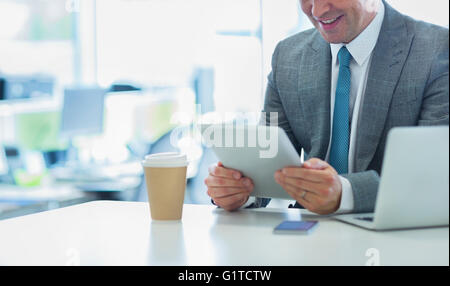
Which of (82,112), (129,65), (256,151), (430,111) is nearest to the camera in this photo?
(256,151)

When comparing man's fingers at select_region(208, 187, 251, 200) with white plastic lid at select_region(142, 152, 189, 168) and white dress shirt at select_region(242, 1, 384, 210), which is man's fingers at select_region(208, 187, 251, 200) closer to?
white plastic lid at select_region(142, 152, 189, 168)

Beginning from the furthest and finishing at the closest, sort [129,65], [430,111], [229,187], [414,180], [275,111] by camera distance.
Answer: [129,65] → [275,111] → [430,111] → [229,187] → [414,180]

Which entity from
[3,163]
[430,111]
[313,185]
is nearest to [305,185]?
[313,185]

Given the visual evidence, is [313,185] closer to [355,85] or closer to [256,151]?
[256,151]

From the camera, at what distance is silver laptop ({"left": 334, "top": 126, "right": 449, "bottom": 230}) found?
0.99 metres

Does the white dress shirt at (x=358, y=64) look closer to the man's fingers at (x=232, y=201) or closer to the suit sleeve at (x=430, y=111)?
the suit sleeve at (x=430, y=111)

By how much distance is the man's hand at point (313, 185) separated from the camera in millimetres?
1224

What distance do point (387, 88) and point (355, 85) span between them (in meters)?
0.14

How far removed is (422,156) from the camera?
3.28ft

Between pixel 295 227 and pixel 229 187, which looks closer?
pixel 295 227

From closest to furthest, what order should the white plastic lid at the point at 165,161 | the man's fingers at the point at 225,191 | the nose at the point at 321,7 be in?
1. the white plastic lid at the point at 165,161
2. the man's fingers at the point at 225,191
3. the nose at the point at 321,7

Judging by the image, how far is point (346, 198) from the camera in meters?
1.26

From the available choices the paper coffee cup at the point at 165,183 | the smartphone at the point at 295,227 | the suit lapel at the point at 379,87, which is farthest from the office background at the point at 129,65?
the smartphone at the point at 295,227

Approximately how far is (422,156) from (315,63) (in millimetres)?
785
